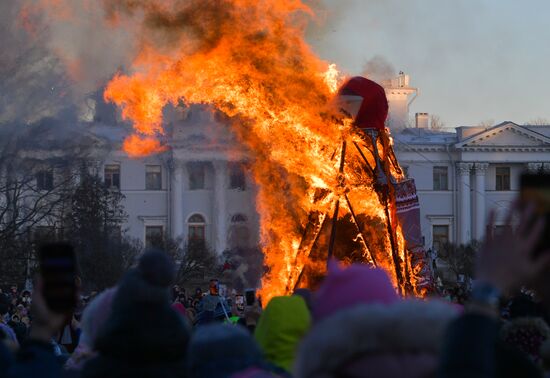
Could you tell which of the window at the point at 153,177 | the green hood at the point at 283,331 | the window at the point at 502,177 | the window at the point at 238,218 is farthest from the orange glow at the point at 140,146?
the window at the point at 502,177

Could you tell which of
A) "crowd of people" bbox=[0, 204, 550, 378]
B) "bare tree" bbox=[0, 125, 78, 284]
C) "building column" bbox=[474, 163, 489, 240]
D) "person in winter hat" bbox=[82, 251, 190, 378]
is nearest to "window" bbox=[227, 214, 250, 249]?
"bare tree" bbox=[0, 125, 78, 284]

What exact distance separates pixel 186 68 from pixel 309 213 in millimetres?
2581

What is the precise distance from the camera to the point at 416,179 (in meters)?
71.9

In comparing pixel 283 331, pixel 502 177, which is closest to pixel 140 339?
pixel 283 331

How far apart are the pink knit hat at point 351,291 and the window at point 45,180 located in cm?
3456

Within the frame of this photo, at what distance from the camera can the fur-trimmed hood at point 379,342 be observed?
370 centimetres

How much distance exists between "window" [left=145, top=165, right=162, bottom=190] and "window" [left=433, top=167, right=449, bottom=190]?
1530 cm

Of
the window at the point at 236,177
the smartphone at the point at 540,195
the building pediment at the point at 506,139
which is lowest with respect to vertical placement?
the smartphone at the point at 540,195

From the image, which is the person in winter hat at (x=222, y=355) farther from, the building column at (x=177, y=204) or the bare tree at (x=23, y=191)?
the building column at (x=177, y=204)

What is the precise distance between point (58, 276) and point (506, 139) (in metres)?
70.2

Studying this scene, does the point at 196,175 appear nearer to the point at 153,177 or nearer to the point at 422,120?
the point at 153,177

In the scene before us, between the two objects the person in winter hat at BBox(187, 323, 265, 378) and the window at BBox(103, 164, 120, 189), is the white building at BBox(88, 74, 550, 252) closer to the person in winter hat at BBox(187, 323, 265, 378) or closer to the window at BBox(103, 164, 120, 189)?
the window at BBox(103, 164, 120, 189)

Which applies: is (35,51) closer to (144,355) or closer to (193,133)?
(193,133)

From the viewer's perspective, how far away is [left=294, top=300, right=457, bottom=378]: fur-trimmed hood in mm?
3699
